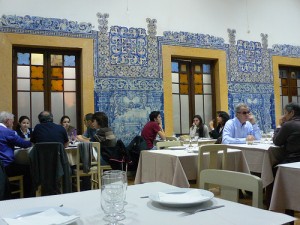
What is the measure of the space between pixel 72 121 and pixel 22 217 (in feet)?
18.4

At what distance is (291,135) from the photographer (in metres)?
3.72

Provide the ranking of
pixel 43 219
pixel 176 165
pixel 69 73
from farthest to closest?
pixel 69 73 → pixel 176 165 → pixel 43 219

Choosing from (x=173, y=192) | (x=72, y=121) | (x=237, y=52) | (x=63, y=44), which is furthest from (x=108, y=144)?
(x=237, y=52)

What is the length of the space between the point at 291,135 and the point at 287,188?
1232 mm

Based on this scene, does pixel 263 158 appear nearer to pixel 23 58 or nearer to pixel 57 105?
pixel 57 105

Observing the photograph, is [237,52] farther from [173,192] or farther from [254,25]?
[173,192]

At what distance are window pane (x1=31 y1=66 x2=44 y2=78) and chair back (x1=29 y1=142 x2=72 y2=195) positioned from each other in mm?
2722

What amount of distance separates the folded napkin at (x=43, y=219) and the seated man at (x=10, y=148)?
3.12 meters

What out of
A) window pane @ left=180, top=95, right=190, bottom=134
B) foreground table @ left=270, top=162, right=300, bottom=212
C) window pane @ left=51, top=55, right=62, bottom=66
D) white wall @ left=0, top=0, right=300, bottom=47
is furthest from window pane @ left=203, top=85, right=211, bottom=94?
foreground table @ left=270, top=162, right=300, bottom=212

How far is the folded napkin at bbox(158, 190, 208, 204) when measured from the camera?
1386 millimetres

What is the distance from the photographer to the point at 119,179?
125 cm

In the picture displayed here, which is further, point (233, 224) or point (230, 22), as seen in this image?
point (230, 22)

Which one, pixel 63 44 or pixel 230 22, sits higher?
pixel 230 22

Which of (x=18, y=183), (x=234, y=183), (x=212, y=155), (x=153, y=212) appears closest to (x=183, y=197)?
(x=153, y=212)
